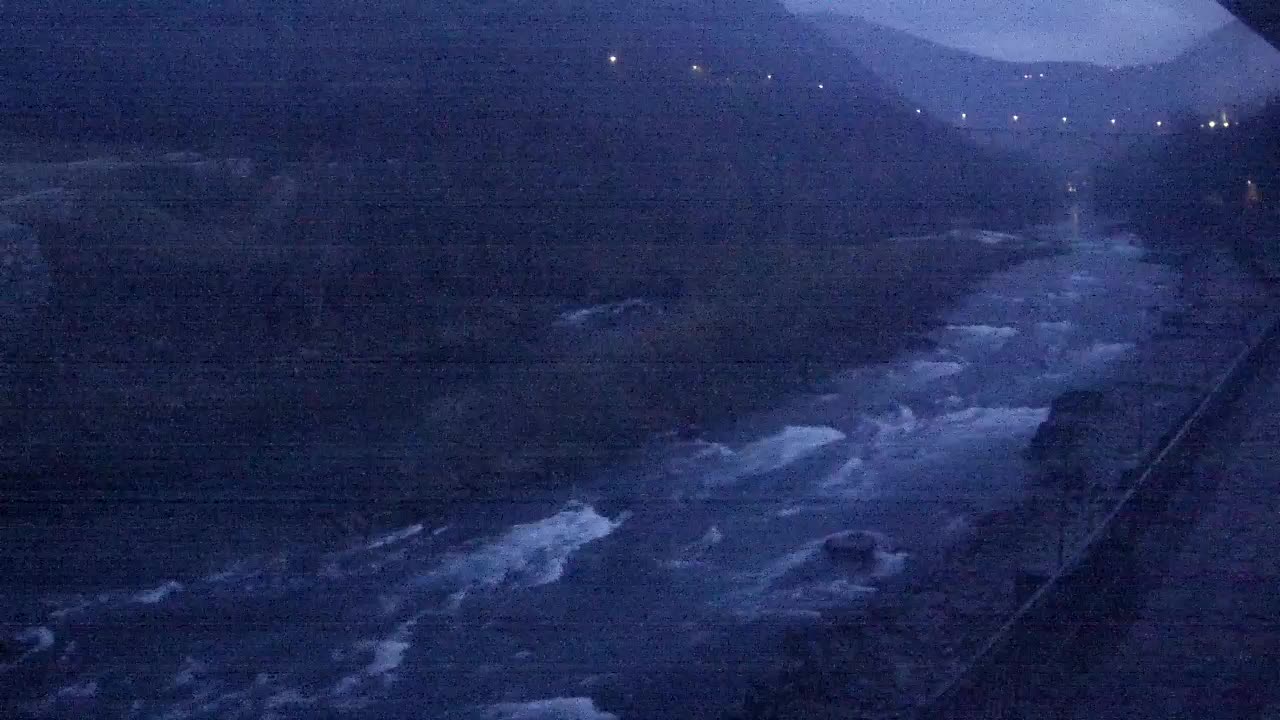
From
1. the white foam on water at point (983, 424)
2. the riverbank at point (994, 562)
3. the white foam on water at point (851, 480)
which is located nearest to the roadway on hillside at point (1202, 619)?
the riverbank at point (994, 562)

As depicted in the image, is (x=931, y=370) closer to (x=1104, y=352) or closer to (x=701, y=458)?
(x=1104, y=352)

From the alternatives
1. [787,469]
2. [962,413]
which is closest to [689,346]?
[787,469]

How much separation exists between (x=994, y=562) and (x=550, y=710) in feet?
4.46

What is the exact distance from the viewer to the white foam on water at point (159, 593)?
9.75 feet

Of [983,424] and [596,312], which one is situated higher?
[596,312]

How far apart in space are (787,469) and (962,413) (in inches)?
39.6

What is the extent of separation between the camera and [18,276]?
9.45 ft

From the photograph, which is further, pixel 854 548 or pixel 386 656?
pixel 854 548

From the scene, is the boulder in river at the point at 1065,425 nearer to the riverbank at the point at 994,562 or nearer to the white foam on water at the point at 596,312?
the riverbank at the point at 994,562

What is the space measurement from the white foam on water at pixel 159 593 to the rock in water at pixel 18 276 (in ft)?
2.59

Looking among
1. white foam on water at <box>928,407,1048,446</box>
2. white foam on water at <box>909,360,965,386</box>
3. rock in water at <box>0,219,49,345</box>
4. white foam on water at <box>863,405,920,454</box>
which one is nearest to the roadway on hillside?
white foam on water at <box>928,407,1048,446</box>

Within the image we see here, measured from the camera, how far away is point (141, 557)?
3004mm

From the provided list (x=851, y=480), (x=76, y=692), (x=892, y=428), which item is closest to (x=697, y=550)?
(x=851, y=480)

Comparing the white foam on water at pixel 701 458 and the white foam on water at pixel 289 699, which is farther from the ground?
the white foam on water at pixel 701 458
